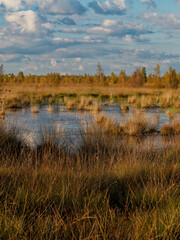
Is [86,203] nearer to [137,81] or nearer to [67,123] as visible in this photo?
[67,123]

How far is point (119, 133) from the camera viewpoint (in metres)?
8.92

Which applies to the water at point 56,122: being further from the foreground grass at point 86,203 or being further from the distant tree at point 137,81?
the distant tree at point 137,81

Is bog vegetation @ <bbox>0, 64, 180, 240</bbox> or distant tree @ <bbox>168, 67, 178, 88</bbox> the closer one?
bog vegetation @ <bbox>0, 64, 180, 240</bbox>

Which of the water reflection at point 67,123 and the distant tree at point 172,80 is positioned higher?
the distant tree at point 172,80

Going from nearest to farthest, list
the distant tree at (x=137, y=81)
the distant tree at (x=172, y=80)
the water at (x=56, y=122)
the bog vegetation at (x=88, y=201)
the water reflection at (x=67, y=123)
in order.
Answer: the bog vegetation at (x=88, y=201), the water reflection at (x=67, y=123), the water at (x=56, y=122), the distant tree at (x=172, y=80), the distant tree at (x=137, y=81)

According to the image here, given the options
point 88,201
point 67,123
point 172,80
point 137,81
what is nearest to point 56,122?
point 67,123

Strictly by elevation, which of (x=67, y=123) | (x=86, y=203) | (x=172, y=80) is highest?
(x=172, y=80)

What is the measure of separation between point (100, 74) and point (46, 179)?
63.4 meters

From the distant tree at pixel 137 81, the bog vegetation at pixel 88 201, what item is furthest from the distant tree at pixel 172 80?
the bog vegetation at pixel 88 201

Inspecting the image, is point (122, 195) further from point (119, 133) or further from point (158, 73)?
point (158, 73)

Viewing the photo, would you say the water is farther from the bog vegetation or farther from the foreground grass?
the foreground grass

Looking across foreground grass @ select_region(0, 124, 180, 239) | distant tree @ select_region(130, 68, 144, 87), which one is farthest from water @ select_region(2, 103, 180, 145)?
distant tree @ select_region(130, 68, 144, 87)

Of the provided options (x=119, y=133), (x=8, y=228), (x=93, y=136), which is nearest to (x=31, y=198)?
(x=8, y=228)

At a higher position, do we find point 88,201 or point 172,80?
point 172,80
